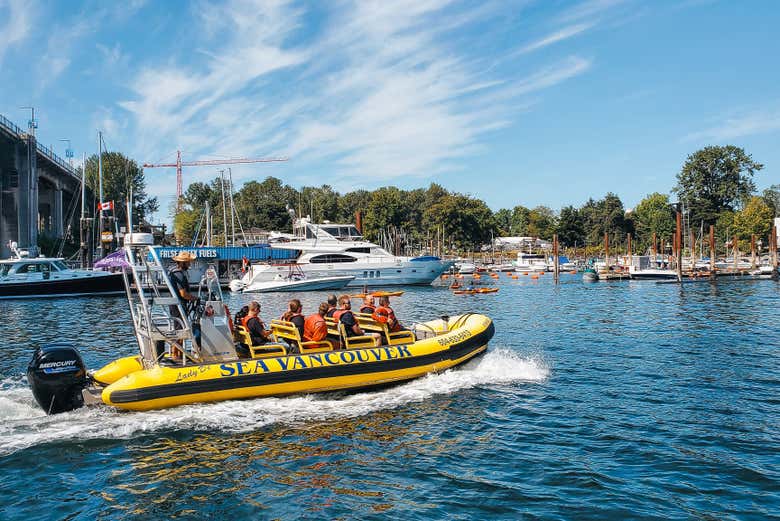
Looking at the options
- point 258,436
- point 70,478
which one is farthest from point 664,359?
point 70,478

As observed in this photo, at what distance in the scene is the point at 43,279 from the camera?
126 feet

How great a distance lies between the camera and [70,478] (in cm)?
871

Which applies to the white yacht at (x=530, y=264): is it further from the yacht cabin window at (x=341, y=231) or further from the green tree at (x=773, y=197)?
the green tree at (x=773, y=197)

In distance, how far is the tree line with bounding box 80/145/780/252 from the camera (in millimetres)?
99000

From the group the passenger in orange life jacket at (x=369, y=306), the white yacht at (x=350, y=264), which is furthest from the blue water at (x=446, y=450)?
the white yacht at (x=350, y=264)

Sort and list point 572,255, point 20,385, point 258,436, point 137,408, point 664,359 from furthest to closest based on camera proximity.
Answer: point 572,255
point 664,359
point 20,385
point 137,408
point 258,436

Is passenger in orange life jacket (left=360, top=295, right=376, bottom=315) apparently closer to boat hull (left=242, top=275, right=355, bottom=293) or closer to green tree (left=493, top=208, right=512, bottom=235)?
boat hull (left=242, top=275, right=355, bottom=293)

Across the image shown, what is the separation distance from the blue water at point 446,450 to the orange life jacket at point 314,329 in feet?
4.34

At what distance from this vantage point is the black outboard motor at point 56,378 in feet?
35.2

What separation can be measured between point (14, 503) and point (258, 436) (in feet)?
11.8

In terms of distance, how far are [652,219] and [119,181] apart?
94.0 meters

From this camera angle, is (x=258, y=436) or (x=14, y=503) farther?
(x=258, y=436)

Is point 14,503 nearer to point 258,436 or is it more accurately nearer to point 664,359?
point 258,436

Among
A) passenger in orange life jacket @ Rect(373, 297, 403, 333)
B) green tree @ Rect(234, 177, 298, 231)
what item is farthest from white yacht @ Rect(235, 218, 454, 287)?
green tree @ Rect(234, 177, 298, 231)
